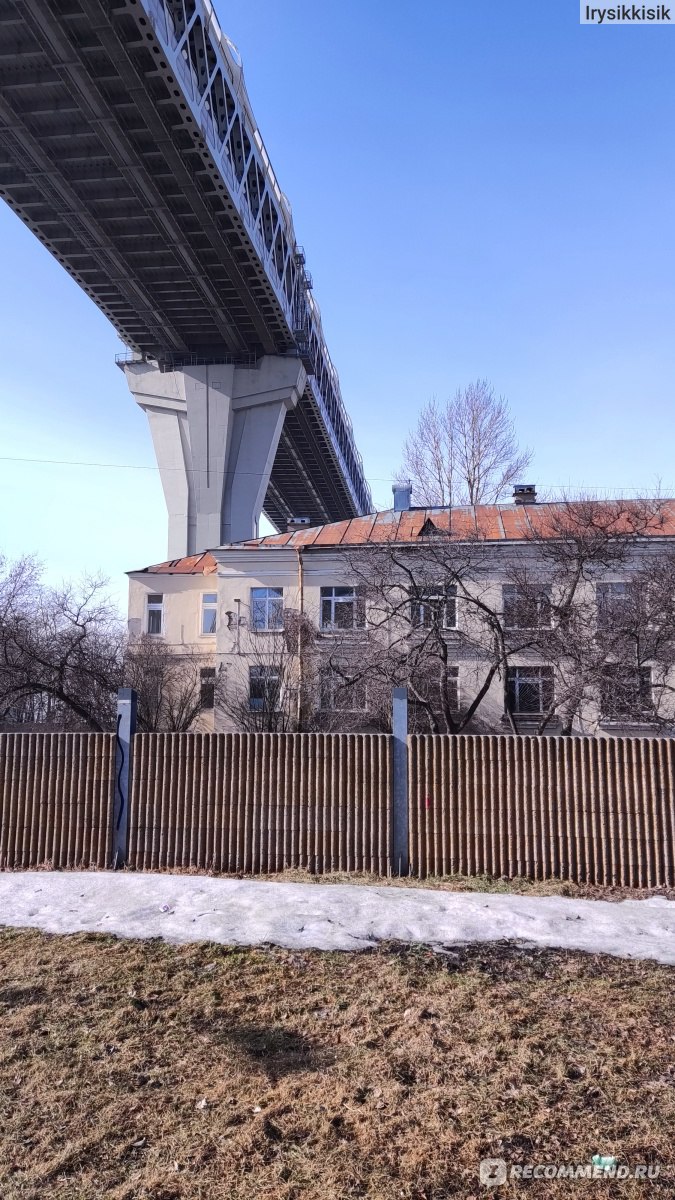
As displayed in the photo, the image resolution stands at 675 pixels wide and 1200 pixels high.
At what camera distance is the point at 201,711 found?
3228cm

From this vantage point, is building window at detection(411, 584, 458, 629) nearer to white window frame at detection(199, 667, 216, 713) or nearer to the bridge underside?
white window frame at detection(199, 667, 216, 713)

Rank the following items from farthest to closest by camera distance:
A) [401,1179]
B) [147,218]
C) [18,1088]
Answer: [147,218] → [18,1088] → [401,1179]

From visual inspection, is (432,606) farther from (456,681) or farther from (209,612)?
(209,612)

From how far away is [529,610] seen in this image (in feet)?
56.0

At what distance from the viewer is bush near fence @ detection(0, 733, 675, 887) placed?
356 inches

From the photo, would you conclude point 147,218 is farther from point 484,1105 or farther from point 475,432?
point 484,1105

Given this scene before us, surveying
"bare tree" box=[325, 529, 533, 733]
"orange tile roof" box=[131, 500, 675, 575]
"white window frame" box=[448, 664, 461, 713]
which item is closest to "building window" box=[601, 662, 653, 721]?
"bare tree" box=[325, 529, 533, 733]

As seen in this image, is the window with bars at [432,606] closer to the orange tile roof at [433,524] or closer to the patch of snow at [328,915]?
the orange tile roof at [433,524]

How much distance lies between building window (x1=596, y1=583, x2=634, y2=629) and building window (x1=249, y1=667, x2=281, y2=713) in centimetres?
1320

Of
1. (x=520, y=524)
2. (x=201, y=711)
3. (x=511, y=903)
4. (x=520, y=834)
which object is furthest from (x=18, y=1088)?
(x=201, y=711)

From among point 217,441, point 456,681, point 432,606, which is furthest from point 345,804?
point 217,441

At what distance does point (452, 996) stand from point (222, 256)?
39813 mm

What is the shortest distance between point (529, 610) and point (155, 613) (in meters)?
23.1

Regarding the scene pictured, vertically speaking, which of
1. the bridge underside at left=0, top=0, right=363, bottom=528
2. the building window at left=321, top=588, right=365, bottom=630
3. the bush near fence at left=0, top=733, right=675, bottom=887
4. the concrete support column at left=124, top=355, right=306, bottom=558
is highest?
the bridge underside at left=0, top=0, right=363, bottom=528
